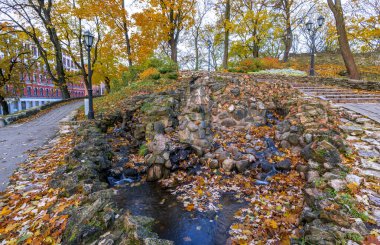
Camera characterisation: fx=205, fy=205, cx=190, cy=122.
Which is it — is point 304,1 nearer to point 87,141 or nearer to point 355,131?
point 355,131

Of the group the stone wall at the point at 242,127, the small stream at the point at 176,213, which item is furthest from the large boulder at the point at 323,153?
the small stream at the point at 176,213

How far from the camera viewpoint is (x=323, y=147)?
15.5 ft

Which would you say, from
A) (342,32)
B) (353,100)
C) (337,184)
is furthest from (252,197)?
(342,32)

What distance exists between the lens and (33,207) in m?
3.23

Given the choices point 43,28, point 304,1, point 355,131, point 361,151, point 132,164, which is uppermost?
point 304,1

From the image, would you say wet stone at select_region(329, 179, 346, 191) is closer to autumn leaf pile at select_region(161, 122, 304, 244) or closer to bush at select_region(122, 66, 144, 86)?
autumn leaf pile at select_region(161, 122, 304, 244)

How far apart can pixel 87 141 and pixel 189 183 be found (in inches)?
135

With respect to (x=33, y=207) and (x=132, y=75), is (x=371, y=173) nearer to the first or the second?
(x=33, y=207)

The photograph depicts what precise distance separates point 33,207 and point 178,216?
2.49 m

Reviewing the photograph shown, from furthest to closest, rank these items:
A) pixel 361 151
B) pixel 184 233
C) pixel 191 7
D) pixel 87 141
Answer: pixel 191 7 → pixel 87 141 → pixel 361 151 → pixel 184 233

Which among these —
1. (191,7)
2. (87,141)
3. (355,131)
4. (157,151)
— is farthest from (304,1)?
(87,141)

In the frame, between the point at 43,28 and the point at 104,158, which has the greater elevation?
the point at 43,28

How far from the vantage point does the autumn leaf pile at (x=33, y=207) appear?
8.64ft

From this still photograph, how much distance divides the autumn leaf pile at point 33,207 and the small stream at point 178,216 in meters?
1.47
